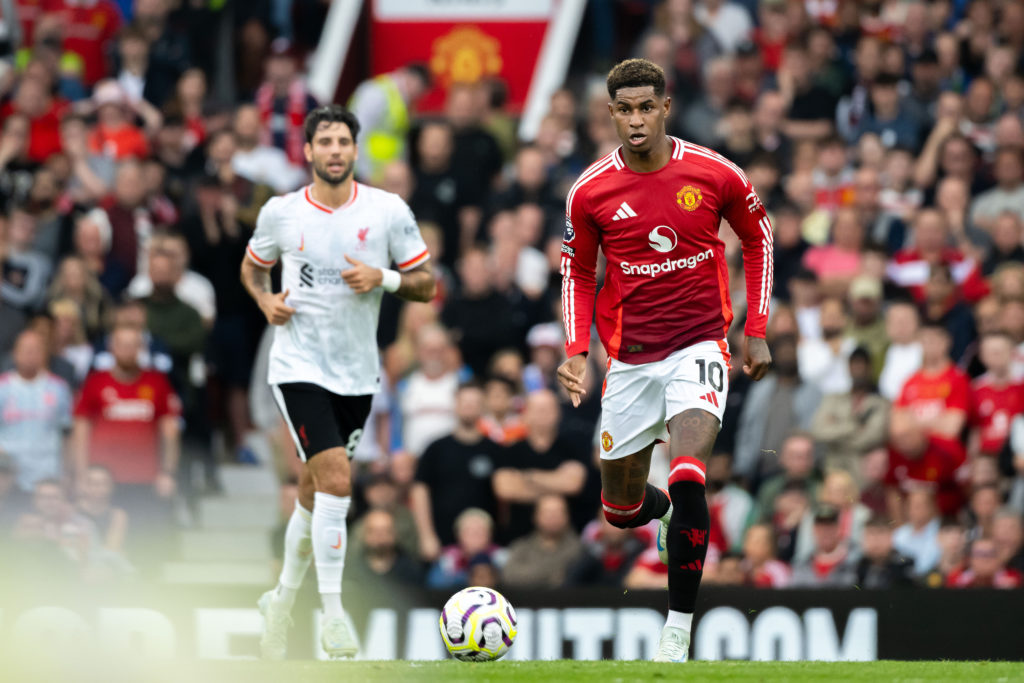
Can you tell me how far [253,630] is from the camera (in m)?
12.3

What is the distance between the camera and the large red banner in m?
20.7

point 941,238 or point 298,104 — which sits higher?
point 298,104

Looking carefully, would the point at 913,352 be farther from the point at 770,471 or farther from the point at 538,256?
the point at 538,256

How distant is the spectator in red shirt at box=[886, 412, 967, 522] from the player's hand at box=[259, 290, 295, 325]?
223 inches

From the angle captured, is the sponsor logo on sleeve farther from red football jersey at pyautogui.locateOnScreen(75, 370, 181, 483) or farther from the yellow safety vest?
the yellow safety vest

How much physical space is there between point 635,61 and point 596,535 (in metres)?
5.75

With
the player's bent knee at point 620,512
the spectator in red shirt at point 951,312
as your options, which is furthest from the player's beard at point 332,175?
the spectator in red shirt at point 951,312

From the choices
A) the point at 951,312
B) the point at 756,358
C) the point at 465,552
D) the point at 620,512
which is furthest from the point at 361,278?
the point at 951,312

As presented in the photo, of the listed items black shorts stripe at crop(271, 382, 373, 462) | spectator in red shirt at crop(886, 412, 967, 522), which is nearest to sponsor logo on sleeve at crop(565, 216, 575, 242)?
black shorts stripe at crop(271, 382, 373, 462)

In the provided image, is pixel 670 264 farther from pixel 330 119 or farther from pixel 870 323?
pixel 870 323

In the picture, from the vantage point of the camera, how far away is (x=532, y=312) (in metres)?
15.1

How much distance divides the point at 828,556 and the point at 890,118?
5.39 meters

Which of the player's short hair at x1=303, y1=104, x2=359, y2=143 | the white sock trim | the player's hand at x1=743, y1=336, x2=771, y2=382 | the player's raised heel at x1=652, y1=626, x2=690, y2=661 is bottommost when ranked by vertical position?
the player's raised heel at x1=652, y1=626, x2=690, y2=661

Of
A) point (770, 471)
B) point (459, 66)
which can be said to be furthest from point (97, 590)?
point (459, 66)
